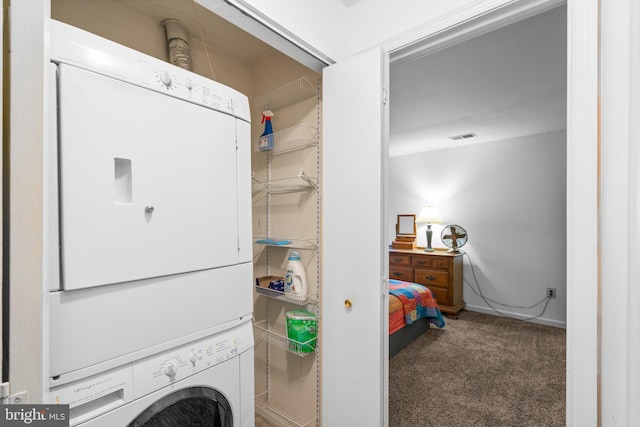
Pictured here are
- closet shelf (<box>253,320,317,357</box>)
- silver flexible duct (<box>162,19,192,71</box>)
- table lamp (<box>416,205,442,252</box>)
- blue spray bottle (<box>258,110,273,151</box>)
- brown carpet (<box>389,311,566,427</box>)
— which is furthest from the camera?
table lamp (<box>416,205,442,252</box>)

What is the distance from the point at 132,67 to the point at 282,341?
1567mm

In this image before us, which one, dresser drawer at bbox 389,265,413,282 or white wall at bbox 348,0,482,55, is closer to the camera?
white wall at bbox 348,0,482,55

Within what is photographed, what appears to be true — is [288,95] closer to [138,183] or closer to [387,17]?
[387,17]

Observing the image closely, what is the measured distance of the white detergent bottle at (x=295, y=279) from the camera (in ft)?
6.05

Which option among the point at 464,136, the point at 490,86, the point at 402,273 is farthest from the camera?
the point at 402,273

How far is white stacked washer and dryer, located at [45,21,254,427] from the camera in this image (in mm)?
829

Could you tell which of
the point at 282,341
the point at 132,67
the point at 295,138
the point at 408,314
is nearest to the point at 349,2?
the point at 295,138

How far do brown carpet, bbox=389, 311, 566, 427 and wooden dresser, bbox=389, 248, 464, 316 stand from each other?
49 cm

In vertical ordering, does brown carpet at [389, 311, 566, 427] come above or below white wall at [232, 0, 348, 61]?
below

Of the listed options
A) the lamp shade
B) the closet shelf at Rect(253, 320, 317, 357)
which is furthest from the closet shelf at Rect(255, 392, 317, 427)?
the lamp shade

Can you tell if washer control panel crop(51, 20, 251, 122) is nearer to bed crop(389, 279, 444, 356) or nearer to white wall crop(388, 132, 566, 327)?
bed crop(389, 279, 444, 356)

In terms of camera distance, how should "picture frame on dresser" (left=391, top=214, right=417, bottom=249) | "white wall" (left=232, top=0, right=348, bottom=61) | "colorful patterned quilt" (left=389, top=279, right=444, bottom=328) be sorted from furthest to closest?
"picture frame on dresser" (left=391, top=214, right=417, bottom=249), "colorful patterned quilt" (left=389, top=279, right=444, bottom=328), "white wall" (left=232, top=0, right=348, bottom=61)

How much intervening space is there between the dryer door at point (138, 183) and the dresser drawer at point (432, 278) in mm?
3696

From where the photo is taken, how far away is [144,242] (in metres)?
0.98
